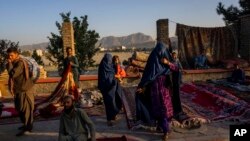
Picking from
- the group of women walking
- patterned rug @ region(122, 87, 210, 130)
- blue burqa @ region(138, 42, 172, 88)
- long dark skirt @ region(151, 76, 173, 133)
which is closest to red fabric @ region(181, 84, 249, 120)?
patterned rug @ region(122, 87, 210, 130)

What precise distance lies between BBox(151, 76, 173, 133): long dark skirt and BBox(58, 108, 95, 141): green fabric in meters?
1.86

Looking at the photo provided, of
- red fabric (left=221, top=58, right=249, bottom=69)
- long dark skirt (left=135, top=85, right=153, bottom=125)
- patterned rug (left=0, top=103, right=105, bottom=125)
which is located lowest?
patterned rug (left=0, top=103, right=105, bottom=125)

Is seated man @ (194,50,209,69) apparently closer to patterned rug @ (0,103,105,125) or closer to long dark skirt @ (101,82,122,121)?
patterned rug @ (0,103,105,125)

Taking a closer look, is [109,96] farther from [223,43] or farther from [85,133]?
[223,43]

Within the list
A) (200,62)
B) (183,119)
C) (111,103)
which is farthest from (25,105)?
(200,62)

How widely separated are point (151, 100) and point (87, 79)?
260 inches

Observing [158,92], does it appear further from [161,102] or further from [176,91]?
[176,91]

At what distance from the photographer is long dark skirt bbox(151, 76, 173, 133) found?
6.76 metres

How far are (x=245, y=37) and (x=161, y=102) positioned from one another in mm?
10773

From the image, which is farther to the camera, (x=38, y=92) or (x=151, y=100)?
(x=38, y=92)

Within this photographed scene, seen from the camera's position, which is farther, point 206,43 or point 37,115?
point 206,43

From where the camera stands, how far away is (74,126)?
5.35 meters

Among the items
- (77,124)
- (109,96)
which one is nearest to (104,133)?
(109,96)

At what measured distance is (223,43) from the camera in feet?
54.1
